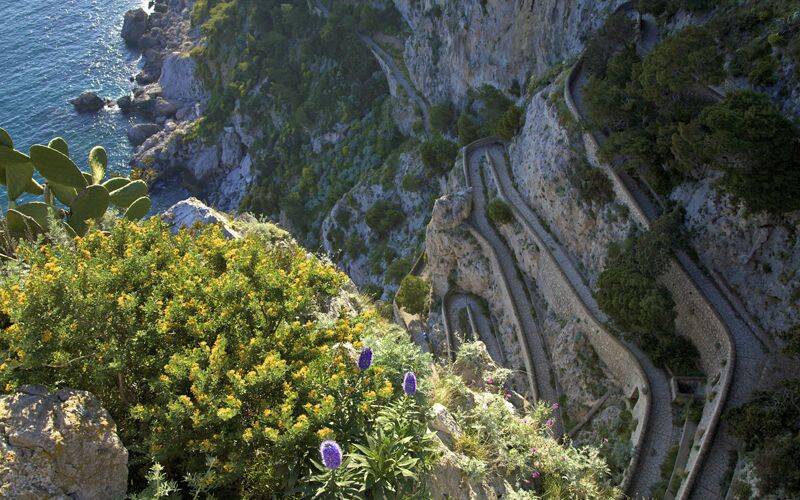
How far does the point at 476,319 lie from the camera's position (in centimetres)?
3959

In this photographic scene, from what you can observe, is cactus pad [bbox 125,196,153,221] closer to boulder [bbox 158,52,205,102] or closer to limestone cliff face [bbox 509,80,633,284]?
limestone cliff face [bbox 509,80,633,284]

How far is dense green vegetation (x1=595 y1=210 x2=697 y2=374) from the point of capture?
26094 millimetres

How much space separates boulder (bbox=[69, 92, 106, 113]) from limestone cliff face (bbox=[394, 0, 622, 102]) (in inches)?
2008

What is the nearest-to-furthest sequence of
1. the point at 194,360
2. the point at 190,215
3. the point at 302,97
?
the point at 194,360
the point at 190,215
the point at 302,97

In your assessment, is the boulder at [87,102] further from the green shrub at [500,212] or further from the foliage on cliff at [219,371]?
the foliage on cliff at [219,371]

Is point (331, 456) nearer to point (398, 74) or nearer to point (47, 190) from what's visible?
point (47, 190)

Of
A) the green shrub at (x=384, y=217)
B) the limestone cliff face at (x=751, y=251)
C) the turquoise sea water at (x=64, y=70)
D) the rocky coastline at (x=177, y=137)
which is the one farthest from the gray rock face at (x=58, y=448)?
the turquoise sea water at (x=64, y=70)

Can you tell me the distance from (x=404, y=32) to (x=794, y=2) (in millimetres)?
49731

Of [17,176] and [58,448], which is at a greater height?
[17,176]

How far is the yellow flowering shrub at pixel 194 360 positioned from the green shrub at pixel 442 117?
47.5 m

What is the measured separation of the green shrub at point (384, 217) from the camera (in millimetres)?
58312

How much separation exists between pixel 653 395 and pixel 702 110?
13760 millimetres

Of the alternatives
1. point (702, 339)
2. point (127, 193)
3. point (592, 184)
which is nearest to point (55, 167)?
point (127, 193)

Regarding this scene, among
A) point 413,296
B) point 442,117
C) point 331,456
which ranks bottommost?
point 413,296
